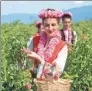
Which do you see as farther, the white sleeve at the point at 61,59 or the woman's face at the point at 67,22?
the woman's face at the point at 67,22

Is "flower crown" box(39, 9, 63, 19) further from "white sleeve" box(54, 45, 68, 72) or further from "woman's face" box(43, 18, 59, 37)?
"white sleeve" box(54, 45, 68, 72)

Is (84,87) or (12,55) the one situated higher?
(12,55)

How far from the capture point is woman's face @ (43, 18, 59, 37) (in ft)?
16.7

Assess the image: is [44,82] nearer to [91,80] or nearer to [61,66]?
[61,66]

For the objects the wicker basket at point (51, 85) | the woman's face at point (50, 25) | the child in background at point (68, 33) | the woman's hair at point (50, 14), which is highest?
the woman's hair at point (50, 14)

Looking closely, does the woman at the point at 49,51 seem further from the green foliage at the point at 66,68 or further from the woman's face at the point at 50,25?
the green foliage at the point at 66,68

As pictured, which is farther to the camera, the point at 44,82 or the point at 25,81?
the point at 25,81

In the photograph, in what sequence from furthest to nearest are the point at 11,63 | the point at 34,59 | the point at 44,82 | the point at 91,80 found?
the point at 91,80 < the point at 11,63 < the point at 34,59 < the point at 44,82

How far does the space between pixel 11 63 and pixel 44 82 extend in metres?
0.82

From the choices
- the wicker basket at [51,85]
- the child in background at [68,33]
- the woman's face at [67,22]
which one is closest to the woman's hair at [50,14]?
the wicker basket at [51,85]

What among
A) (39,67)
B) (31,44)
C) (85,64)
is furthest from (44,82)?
(85,64)

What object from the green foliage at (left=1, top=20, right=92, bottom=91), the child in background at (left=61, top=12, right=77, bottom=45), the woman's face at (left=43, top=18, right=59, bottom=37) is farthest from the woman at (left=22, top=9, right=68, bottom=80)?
the child in background at (left=61, top=12, right=77, bottom=45)

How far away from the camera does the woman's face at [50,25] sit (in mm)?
5082

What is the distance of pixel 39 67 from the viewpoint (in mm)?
5102
